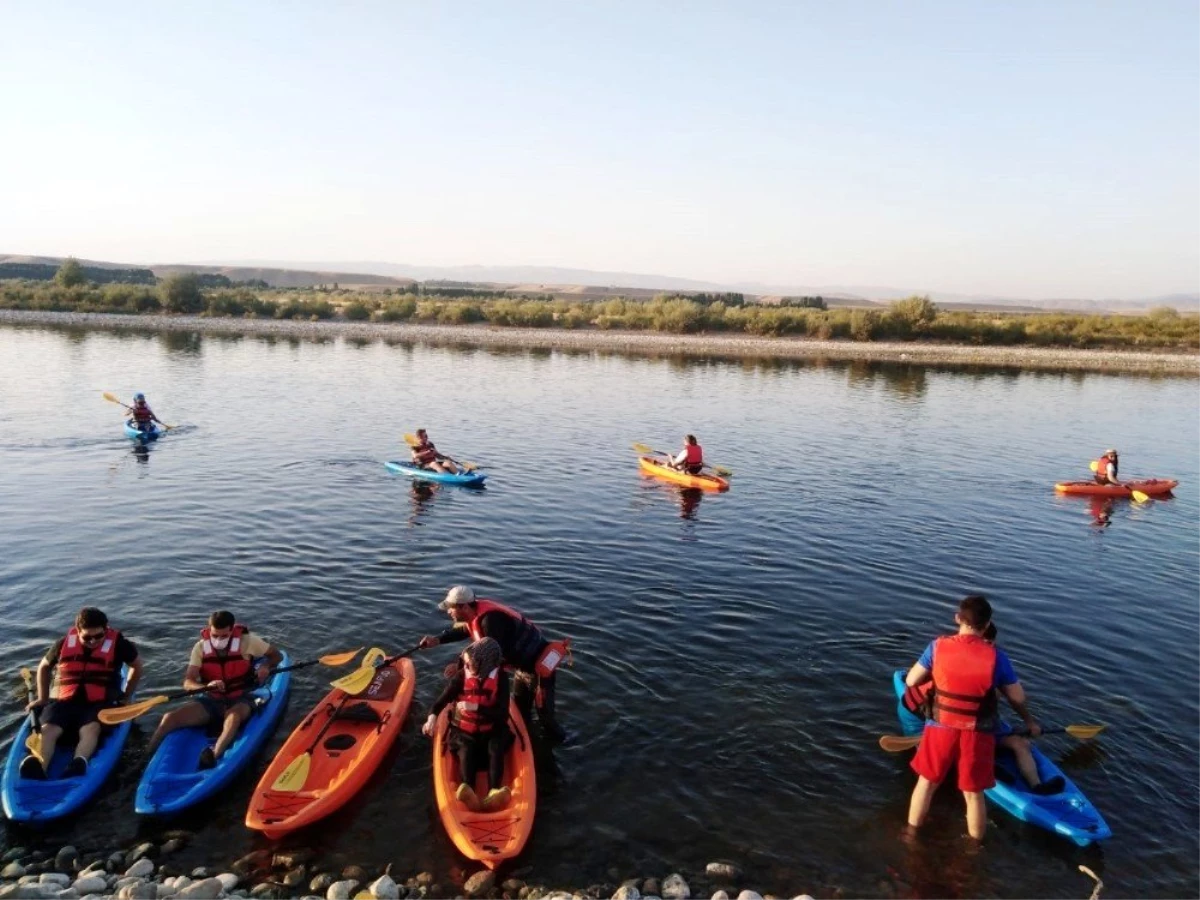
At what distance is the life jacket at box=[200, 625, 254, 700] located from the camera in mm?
9094

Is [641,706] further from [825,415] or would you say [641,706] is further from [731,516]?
[825,415]

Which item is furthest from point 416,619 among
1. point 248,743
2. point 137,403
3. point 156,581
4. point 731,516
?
point 137,403

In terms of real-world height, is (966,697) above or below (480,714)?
above

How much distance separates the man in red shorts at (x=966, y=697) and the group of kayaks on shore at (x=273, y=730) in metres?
3.92

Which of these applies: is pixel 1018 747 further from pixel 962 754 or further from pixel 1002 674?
pixel 1002 674

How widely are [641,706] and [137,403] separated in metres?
22.1

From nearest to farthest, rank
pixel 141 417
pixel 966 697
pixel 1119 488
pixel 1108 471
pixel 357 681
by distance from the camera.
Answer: pixel 966 697, pixel 357 681, pixel 1119 488, pixel 1108 471, pixel 141 417

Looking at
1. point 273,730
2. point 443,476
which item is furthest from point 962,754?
point 443,476

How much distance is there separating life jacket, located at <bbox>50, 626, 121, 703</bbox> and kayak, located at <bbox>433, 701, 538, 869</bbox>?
365 cm

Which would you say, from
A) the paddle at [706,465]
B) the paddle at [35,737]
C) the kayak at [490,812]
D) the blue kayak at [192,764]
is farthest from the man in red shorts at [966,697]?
the paddle at [706,465]

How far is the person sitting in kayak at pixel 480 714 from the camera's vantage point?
812cm

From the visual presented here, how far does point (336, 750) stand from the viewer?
898 centimetres

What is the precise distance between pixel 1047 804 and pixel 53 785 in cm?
993

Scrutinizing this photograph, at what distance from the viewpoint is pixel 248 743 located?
883cm
